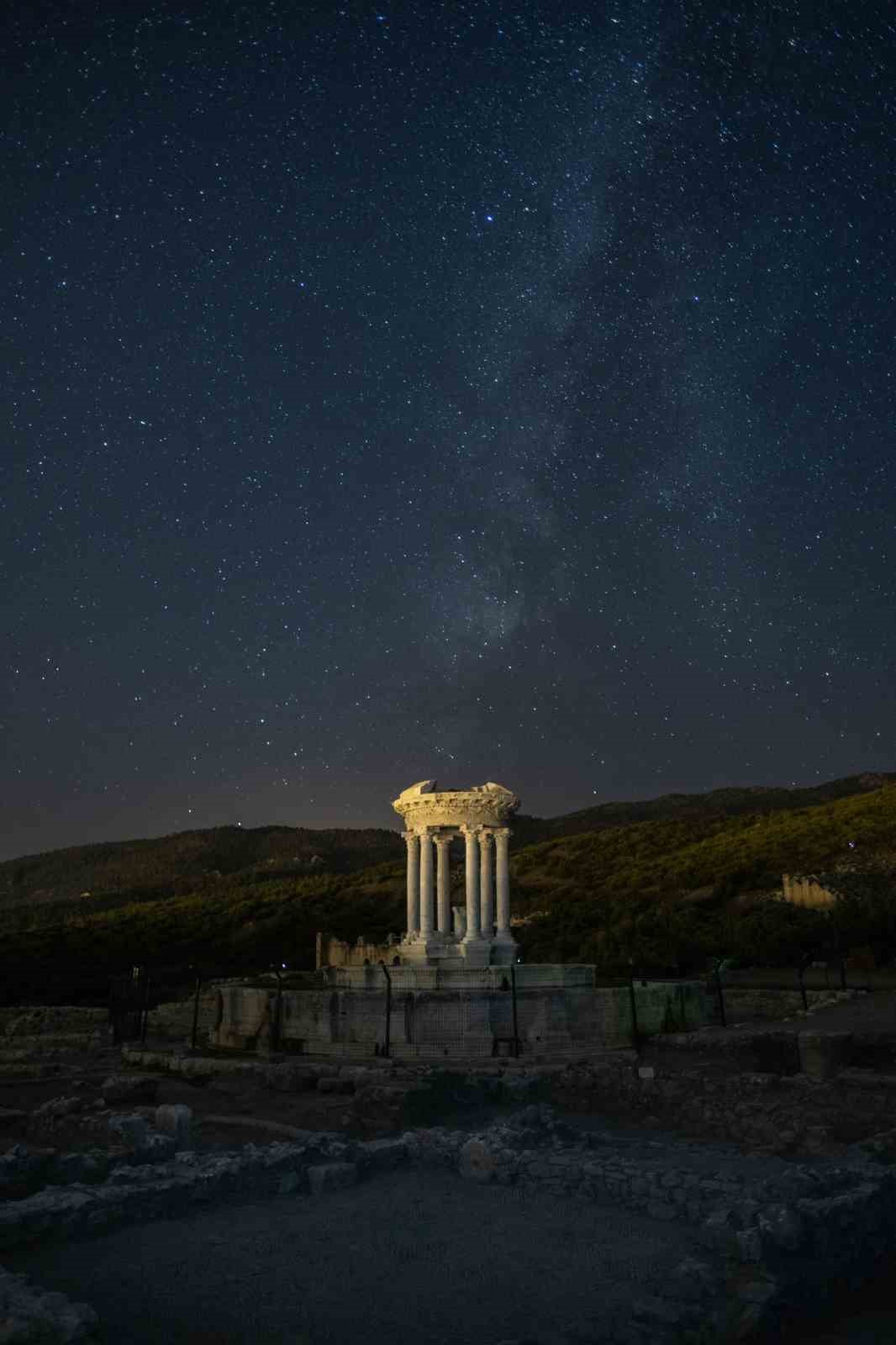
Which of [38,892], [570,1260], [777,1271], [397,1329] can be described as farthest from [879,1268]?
[38,892]

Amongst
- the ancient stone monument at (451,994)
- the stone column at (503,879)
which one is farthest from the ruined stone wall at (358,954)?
the stone column at (503,879)

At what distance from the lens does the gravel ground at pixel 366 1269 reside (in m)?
6.93

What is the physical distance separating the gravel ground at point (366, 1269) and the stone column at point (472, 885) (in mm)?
19578

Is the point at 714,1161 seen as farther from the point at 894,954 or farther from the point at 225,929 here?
the point at 225,929

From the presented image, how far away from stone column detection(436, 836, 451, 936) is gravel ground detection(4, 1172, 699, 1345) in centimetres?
2110

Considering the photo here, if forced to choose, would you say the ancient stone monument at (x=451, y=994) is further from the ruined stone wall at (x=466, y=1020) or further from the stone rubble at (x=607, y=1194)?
the stone rubble at (x=607, y=1194)

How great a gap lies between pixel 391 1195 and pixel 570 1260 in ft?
9.19

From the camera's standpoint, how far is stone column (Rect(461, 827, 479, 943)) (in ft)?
97.9

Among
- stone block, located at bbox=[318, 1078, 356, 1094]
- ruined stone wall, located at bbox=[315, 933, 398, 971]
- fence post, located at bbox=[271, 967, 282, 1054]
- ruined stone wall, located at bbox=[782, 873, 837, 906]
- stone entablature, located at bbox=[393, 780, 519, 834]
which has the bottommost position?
stone block, located at bbox=[318, 1078, 356, 1094]

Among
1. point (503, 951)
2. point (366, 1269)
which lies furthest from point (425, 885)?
point (366, 1269)

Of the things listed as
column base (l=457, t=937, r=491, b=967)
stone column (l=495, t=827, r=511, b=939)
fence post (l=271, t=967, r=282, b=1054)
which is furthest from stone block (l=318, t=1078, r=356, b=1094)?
stone column (l=495, t=827, r=511, b=939)

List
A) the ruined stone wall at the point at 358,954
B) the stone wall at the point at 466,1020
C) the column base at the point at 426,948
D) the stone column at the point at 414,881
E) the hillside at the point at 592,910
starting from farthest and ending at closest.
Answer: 1. the hillside at the point at 592,910
2. the ruined stone wall at the point at 358,954
3. the stone column at the point at 414,881
4. the column base at the point at 426,948
5. the stone wall at the point at 466,1020

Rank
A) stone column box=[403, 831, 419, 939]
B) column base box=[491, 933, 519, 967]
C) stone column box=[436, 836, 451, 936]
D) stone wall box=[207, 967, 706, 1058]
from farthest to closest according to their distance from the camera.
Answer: stone column box=[436, 836, 451, 936] → stone column box=[403, 831, 419, 939] → column base box=[491, 933, 519, 967] → stone wall box=[207, 967, 706, 1058]

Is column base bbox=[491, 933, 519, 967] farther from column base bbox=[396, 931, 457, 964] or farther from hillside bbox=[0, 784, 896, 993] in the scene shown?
hillside bbox=[0, 784, 896, 993]
